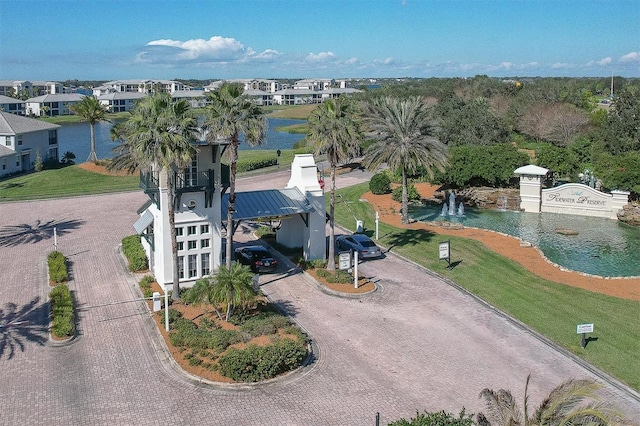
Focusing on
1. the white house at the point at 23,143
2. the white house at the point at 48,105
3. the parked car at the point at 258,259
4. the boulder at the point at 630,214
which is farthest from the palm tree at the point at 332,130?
the white house at the point at 48,105

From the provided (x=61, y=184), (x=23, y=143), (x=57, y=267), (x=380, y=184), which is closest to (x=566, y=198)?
(x=380, y=184)

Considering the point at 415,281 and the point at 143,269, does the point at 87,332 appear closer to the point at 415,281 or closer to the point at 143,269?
the point at 143,269

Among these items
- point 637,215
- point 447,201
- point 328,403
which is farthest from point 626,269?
point 328,403

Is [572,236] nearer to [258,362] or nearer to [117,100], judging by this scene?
[258,362]

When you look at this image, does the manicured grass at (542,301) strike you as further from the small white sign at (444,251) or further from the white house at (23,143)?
the white house at (23,143)

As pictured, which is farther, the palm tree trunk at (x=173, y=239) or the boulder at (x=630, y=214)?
the boulder at (x=630, y=214)

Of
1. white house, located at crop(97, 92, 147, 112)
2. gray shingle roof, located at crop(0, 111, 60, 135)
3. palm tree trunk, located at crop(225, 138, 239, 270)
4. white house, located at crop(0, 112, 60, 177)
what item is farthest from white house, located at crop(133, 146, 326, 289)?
white house, located at crop(97, 92, 147, 112)

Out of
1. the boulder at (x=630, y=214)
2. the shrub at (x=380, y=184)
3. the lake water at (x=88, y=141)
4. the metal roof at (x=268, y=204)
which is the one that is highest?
the lake water at (x=88, y=141)

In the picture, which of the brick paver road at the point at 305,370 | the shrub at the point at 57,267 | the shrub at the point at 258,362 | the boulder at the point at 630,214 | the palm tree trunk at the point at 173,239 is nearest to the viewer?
the brick paver road at the point at 305,370
